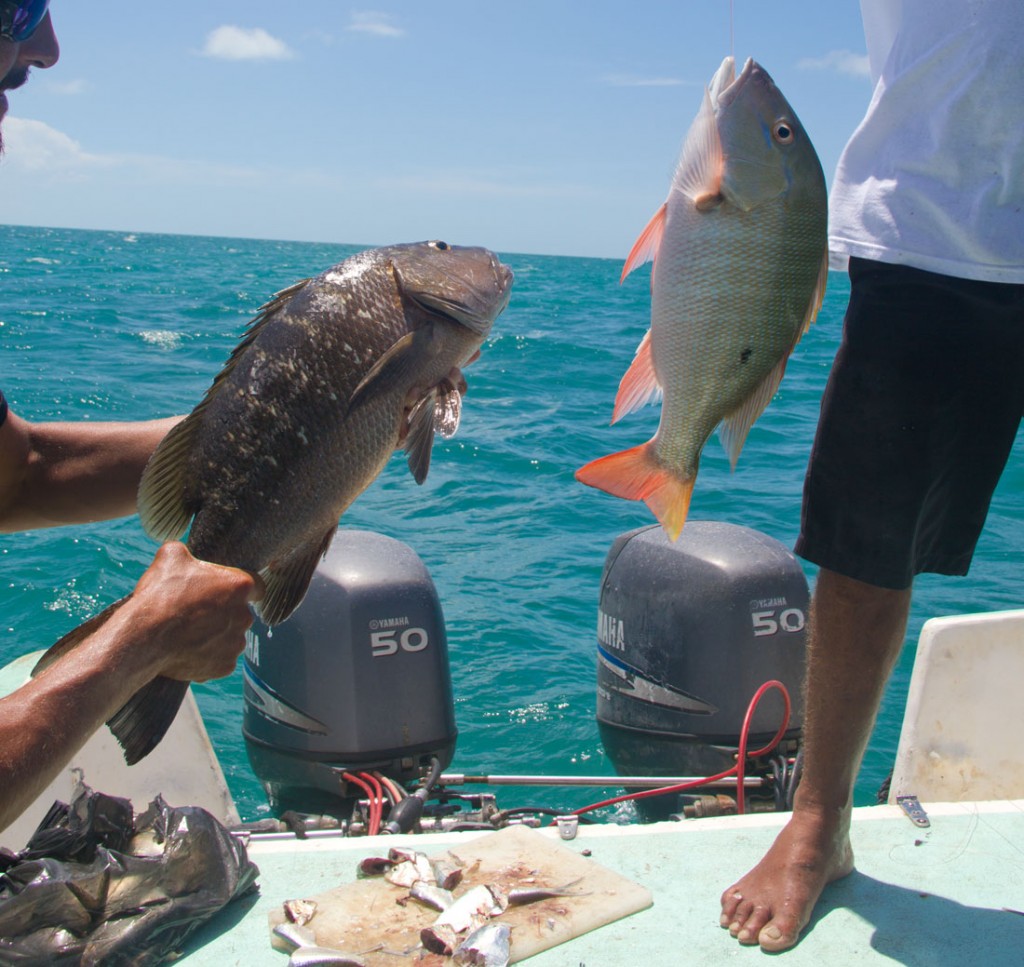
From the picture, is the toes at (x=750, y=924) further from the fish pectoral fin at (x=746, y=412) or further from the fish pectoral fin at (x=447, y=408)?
the fish pectoral fin at (x=447, y=408)

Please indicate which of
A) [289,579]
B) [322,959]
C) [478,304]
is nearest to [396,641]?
[322,959]

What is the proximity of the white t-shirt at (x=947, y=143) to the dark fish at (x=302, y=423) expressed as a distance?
109 cm

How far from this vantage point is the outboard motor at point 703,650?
3.70 m

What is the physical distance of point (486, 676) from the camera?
21.5 feet

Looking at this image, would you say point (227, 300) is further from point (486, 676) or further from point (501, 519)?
point (486, 676)

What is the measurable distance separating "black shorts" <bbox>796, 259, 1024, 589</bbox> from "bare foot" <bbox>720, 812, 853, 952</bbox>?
2.17ft

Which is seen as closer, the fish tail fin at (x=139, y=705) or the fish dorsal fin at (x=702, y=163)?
the fish tail fin at (x=139, y=705)

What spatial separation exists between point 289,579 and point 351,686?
1.89m

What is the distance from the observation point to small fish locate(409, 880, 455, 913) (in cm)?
242

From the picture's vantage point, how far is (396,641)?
3686 mm

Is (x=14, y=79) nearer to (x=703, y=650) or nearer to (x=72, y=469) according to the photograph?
(x=72, y=469)

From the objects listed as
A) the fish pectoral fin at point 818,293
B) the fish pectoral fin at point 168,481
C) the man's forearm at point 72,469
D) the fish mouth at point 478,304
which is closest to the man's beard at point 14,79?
the man's forearm at point 72,469

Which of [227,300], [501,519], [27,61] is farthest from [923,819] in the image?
[227,300]

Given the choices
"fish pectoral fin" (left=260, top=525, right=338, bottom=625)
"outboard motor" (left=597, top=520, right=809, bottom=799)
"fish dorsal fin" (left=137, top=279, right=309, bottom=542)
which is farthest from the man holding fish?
"outboard motor" (left=597, top=520, right=809, bottom=799)
